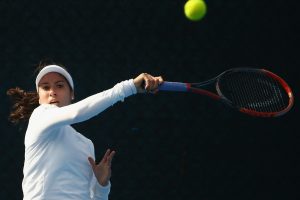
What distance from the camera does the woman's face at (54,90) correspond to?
6.61 ft

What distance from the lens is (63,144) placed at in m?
1.94

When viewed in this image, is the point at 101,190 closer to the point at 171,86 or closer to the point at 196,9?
the point at 171,86

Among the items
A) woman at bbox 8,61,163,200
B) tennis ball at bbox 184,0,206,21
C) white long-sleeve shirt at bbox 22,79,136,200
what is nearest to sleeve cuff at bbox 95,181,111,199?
woman at bbox 8,61,163,200

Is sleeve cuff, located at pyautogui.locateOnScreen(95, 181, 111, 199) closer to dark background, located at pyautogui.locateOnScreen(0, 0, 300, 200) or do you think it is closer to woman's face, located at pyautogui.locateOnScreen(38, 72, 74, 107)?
woman's face, located at pyautogui.locateOnScreen(38, 72, 74, 107)

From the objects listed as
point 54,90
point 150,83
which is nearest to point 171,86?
point 150,83

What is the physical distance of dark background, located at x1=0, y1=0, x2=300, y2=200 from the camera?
3275mm

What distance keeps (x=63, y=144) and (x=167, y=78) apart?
1.54 meters

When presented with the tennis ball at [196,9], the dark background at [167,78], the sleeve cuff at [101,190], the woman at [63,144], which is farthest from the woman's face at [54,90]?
the dark background at [167,78]

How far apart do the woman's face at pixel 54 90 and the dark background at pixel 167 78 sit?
1.22 metres

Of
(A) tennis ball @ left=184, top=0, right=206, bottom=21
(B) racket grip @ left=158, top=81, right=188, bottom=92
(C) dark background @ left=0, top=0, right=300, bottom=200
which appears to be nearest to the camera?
(B) racket grip @ left=158, top=81, right=188, bottom=92

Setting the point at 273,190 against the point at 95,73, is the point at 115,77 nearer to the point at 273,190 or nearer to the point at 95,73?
the point at 95,73

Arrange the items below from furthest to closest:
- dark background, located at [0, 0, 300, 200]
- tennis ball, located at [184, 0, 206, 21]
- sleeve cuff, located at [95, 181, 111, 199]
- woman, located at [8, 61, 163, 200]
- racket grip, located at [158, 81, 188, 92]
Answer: dark background, located at [0, 0, 300, 200] < tennis ball, located at [184, 0, 206, 21] < sleeve cuff, located at [95, 181, 111, 199] < racket grip, located at [158, 81, 188, 92] < woman, located at [8, 61, 163, 200]

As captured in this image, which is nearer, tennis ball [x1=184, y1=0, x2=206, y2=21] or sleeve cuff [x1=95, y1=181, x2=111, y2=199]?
sleeve cuff [x1=95, y1=181, x2=111, y2=199]

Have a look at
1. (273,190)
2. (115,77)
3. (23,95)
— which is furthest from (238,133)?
(23,95)
